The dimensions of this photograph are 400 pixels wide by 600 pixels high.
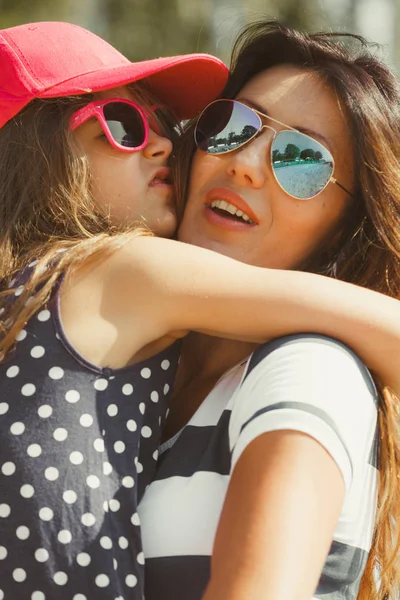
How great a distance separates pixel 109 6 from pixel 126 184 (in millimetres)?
9633

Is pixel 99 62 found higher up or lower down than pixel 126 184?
higher up

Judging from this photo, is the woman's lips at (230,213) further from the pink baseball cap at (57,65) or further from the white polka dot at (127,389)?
the white polka dot at (127,389)

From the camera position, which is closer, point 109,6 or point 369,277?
point 369,277

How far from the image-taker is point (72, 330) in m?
1.93

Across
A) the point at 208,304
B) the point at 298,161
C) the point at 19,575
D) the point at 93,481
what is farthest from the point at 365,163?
the point at 19,575

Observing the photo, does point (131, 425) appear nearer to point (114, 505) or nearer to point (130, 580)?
point (114, 505)

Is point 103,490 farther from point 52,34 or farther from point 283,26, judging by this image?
point 283,26

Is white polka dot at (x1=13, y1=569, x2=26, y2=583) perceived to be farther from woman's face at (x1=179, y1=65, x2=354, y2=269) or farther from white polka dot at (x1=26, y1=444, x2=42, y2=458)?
woman's face at (x1=179, y1=65, x2=354, y2=269)

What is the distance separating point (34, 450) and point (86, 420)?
13 centimetres

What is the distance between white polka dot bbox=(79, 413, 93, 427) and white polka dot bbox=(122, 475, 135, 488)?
15 cm

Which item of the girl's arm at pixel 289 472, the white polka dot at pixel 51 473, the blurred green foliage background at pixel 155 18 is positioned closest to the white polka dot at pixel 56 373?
the white polka dot at pixel 51 473

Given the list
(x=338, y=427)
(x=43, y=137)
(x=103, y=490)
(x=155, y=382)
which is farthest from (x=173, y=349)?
(x=43, y=137)

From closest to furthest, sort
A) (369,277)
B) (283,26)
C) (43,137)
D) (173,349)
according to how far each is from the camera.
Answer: (173,349), (43,137), (369,277), (283,26)

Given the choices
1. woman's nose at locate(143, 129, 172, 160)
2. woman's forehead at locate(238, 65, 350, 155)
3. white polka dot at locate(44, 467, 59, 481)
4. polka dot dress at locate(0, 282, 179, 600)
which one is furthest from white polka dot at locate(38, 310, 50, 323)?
woman's forehead at locate(238, 65, 350, 155)
